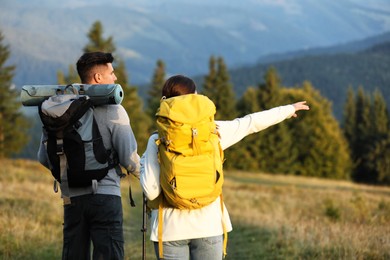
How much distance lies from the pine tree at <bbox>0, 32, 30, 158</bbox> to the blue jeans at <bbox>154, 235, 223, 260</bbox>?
5814cm

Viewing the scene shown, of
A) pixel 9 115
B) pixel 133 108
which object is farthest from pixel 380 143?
pixel 9 115

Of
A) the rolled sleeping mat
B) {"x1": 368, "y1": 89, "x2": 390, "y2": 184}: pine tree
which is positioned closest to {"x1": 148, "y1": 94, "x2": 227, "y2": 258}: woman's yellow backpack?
the rolled sleeping mat

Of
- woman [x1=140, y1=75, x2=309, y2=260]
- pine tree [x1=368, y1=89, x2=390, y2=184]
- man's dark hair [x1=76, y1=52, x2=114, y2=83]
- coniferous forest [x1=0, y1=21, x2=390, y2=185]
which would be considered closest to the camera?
woman [x1=140, y1=75, x2=309, y2=260]

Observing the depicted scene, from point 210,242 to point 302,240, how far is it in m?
5.40

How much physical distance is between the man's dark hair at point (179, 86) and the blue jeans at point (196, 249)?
959mm

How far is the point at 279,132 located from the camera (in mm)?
64938

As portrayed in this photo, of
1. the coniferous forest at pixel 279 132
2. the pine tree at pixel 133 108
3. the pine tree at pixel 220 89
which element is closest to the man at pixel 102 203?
the pine tree at pixel 133 108

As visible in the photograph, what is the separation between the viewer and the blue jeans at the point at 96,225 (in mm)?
4742

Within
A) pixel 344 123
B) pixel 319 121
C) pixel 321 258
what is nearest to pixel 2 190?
pixel 321 258

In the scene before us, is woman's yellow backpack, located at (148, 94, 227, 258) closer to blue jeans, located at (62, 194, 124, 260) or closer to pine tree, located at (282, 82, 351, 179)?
blue jeans, located at (62, 194, 124, 260)

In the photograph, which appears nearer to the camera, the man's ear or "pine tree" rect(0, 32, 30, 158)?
the man's ear

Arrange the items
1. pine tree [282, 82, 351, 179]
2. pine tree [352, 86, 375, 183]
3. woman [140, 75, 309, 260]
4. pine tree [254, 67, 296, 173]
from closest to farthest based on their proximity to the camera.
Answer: woman [140, 75, 309, 260] < pine tree [254, 67, 296, 173] < pine tree [282, 82, 351, 179] < pine tree [352, 86, 375, 183]

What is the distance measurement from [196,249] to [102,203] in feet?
2.78

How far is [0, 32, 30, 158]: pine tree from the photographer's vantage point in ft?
198
